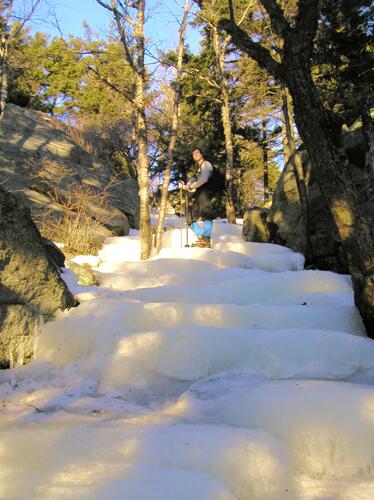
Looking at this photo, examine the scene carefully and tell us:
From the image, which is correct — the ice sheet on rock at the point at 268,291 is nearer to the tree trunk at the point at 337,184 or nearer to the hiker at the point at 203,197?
the tree trunk at the point at 337,184

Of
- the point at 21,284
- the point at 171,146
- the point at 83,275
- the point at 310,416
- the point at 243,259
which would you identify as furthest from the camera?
the point at 171,146

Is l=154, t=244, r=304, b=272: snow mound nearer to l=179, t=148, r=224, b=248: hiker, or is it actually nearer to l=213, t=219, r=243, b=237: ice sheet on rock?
l=179, t=148, r=224, b=248: hiker

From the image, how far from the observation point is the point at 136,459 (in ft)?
5.92

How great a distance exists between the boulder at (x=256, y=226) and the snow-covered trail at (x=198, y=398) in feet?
10.9

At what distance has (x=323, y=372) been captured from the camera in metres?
3.03

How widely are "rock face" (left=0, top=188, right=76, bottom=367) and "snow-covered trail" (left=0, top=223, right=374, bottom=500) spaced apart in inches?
5.8

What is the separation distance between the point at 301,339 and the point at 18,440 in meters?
2.18

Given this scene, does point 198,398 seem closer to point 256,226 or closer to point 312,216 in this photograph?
point 312,216

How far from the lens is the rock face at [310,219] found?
21.9 feet

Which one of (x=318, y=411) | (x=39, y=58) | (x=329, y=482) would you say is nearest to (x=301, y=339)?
(x=318, y=411)

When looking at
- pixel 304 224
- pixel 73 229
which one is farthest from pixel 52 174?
pixel 304 224

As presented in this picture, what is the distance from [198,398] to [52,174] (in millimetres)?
7620

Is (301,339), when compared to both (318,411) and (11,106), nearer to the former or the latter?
(318,411)

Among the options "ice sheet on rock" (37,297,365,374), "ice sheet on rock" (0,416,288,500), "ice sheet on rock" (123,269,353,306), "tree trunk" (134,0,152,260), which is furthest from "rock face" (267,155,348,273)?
"ice sheet on rock" (0,416,288,500)
